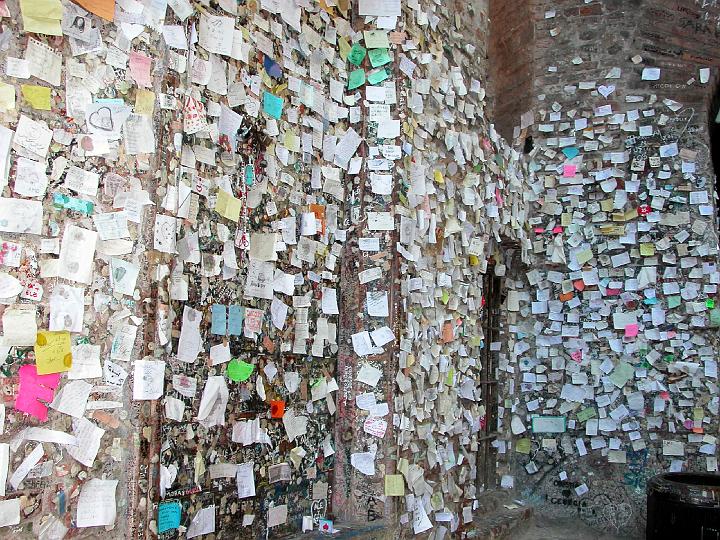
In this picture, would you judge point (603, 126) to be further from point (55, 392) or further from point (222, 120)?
point (55, 392)

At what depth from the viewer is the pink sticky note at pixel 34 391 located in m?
2.37

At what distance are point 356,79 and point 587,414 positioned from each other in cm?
353

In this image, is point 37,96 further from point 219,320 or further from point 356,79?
point 356,79

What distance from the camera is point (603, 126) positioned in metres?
6.14

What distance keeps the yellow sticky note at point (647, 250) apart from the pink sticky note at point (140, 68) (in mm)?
4481

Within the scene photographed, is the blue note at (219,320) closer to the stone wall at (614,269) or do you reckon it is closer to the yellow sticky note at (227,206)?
the yellow sticky note at (227,206)

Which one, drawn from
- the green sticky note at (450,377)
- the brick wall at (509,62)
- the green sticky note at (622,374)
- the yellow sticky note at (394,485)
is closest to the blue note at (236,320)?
the yellow sticky note at (394,485)

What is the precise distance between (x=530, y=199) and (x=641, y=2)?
1.97m

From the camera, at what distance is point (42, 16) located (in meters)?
2.48

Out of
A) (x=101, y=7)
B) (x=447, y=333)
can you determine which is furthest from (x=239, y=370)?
(x=447, y=333)

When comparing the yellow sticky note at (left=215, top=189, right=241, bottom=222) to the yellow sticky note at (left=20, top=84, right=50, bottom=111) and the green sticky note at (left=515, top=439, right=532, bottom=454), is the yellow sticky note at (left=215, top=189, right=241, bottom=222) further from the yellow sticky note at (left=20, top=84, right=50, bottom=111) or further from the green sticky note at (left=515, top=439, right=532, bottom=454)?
the green sticky note at (left=515, top=439, right=532, bottom=454)

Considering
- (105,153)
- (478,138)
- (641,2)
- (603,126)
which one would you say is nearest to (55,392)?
(105,153)

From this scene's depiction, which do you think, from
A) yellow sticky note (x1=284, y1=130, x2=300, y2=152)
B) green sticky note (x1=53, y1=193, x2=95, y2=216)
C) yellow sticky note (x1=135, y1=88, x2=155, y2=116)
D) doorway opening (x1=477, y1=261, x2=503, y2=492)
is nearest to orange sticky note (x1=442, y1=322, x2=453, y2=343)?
doorway opening (x1=477, y1=261, x2=503, y2=492)

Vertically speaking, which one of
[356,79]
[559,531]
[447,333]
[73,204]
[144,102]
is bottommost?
[559,531]
